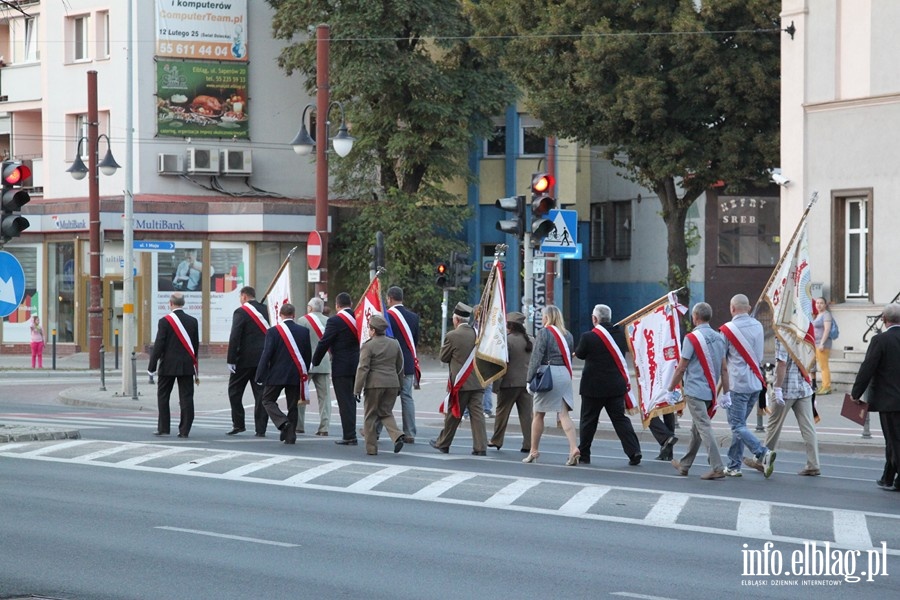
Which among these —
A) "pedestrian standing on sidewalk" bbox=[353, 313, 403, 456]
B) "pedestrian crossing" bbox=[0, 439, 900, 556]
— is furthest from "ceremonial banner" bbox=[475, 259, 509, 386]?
"pedestrian crossing" bbox=[0, 439, 900, 556]

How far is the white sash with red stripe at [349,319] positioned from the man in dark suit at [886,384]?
21.9ft

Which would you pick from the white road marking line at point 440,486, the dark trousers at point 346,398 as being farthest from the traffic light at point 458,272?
the white road marking line at point 440,486

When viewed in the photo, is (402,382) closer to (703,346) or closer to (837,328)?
(703,346)

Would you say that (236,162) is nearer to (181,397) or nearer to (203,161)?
(203,161)

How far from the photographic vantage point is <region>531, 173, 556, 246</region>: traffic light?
2103 centimetres

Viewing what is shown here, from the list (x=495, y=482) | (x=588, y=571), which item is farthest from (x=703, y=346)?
(x=588, y=571)

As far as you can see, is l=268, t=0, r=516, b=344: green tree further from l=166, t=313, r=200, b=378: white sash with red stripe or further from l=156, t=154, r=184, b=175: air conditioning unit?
l=166, t=313, r=200, b=378: white sash with red stripe

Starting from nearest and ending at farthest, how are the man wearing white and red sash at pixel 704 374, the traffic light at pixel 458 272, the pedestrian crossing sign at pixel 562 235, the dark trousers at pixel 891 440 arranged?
the dark trousers at pixel 891 440 < the man wearing white and red sash at pixel 704 374 < the pedestrian crossing sign at pixel 562 235 < the traffic light at pixel 458 272

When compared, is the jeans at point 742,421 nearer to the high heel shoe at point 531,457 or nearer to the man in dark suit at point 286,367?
the high heel shoe at point 531,457

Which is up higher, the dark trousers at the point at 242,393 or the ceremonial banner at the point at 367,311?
the ceremonial banner at the point at 367,311

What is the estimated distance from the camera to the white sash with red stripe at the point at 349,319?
18047 mm

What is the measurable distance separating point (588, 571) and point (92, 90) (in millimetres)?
27634

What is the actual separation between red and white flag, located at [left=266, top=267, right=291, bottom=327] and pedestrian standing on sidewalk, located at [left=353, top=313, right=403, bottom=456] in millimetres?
3351

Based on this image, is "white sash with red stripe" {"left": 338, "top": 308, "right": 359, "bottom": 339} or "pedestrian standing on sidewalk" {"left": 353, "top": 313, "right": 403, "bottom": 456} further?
"white sash with red stripe" {"left": 338, "top": 308, "right": 359, "bottom": 339}
